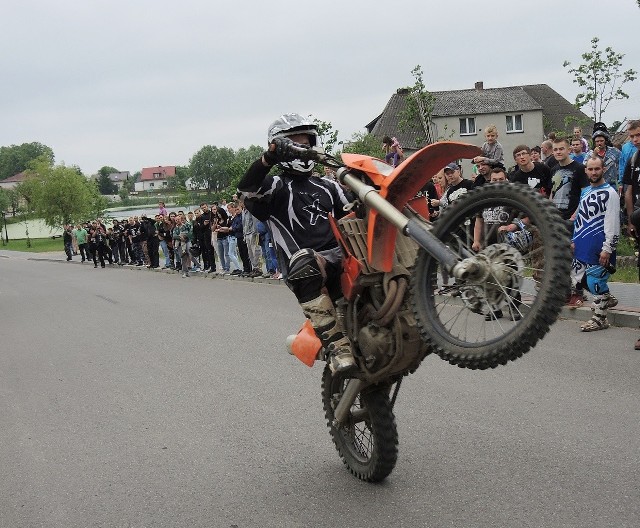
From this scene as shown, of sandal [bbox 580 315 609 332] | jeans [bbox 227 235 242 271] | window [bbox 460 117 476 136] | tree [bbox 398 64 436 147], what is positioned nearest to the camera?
sandal [bbox 580 315 609 332]

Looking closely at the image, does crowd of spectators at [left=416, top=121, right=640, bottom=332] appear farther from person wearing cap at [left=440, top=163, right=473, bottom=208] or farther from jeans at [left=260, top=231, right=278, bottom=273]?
jeans at [left=260, top=231, right=278, bottom=273]

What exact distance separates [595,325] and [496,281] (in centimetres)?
555

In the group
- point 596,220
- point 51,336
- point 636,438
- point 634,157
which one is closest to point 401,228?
point 636,438

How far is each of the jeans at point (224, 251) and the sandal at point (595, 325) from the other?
1242 centimetres

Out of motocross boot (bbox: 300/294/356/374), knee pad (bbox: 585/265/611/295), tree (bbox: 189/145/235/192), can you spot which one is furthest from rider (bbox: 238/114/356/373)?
tree (bbox: 189/145/235/192)

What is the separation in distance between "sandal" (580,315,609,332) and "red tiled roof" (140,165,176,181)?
18835 centimetres

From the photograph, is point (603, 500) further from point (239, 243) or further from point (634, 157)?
point (239, 243)

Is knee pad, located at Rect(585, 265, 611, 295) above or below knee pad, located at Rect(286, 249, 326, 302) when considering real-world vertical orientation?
below

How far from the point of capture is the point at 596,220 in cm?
808

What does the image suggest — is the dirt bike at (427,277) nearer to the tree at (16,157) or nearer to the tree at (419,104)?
the tree at (419,104)

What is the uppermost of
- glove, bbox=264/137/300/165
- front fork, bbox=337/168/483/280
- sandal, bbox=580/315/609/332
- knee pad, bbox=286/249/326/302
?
glove, bbox=264/137/300/165

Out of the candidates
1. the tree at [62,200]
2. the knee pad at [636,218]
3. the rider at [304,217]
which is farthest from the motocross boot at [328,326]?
the tree at [62,200]

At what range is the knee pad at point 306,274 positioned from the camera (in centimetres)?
414

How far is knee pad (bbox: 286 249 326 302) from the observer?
4143 mm
